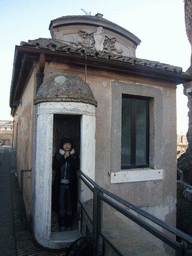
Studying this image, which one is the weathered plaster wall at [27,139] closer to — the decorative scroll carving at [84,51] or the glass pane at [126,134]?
the decorative scroll carving at [84,51]

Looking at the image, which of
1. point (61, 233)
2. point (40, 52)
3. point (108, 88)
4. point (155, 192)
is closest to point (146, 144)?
point (155, 192)

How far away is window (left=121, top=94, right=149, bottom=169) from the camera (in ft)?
16.7

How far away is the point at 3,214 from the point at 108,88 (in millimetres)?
4154

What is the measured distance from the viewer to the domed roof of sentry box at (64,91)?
350 centimetres

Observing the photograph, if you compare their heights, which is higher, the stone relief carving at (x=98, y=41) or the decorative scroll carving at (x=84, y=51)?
the stone relief carving at (x=98, y=41)

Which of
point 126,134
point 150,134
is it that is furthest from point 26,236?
point 150,134

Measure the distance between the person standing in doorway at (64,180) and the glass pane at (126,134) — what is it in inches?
61.1

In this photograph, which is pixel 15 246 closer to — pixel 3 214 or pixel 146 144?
pixel 3 214

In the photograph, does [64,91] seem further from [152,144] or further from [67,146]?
[152,144]

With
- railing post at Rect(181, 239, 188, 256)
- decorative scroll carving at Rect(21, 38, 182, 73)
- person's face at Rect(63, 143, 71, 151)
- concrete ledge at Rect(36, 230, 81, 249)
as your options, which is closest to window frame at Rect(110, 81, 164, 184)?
decorative scroll carving at Rect(21, 38, 182, 73)

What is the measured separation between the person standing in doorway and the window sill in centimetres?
117

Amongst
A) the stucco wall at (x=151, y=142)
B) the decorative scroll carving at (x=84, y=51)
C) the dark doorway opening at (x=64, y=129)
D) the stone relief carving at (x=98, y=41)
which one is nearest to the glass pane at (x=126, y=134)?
the stucco wall at (x=151, y=142)

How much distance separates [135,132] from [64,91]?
2.42 meters

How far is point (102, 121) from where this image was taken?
4.64 meters
